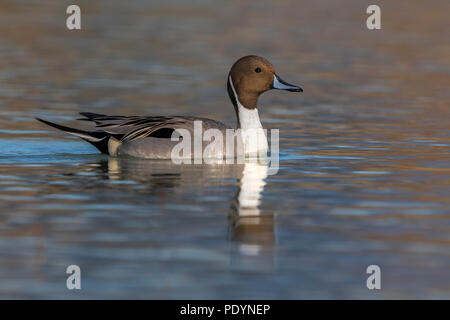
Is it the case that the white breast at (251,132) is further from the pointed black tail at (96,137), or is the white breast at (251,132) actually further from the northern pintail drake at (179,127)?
the pointed black tail at (96,137)

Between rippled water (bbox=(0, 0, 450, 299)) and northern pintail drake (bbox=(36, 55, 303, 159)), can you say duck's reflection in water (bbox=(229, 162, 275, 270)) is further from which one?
northern pintail drake (bbox=(36, 55, 303, 159))

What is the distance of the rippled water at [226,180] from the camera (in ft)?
21.7

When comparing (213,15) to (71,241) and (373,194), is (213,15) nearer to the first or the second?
(373,194)

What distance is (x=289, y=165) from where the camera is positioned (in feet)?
35.7

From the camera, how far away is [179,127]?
11.0 metres

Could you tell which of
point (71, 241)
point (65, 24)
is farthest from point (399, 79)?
point (71, 241)

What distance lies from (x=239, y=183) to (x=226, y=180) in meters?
0.19

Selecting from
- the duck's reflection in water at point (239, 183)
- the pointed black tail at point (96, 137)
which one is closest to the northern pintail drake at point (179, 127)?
the pointed black tail at point (96, 137)

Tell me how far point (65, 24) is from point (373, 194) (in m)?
16.4

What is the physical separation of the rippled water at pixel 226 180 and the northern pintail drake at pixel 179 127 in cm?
20

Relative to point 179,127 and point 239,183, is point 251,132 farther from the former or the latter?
point 239,183

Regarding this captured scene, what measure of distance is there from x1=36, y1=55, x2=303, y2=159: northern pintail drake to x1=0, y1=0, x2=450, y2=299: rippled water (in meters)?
0.20

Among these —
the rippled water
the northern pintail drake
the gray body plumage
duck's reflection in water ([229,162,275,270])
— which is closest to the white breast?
the northern pintail drake

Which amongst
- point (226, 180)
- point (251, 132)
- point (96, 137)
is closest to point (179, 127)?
point (251, 132)
